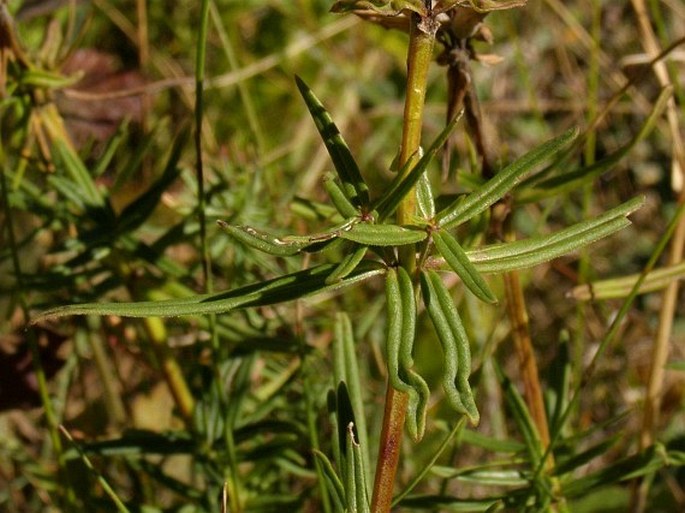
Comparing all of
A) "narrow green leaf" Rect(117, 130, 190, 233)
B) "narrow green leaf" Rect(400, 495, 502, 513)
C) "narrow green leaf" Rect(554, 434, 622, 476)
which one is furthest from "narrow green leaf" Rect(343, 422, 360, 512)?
"narrow green leaf" Rect(117, 130, 190, 233)

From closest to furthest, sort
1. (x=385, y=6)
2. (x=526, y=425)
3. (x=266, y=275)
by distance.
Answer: (x=385, y=6)
(x=526, y=425)
(x=266, y=275)

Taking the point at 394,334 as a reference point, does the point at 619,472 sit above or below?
below

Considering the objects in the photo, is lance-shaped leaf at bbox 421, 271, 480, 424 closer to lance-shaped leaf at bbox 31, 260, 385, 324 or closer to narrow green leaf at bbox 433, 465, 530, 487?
lance-shaped leaf at bbox 31, 260, 385, 324

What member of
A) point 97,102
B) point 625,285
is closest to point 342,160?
point 625,285

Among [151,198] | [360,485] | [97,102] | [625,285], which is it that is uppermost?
[97,102]

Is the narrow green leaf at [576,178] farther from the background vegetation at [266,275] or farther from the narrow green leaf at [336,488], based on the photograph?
the narrow green leaf at [336,488]

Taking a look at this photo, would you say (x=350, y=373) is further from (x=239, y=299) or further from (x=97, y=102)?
(x=97, y=102)

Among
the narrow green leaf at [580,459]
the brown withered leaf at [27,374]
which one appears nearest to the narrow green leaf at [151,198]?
the brown withered leaf at [27,374]
